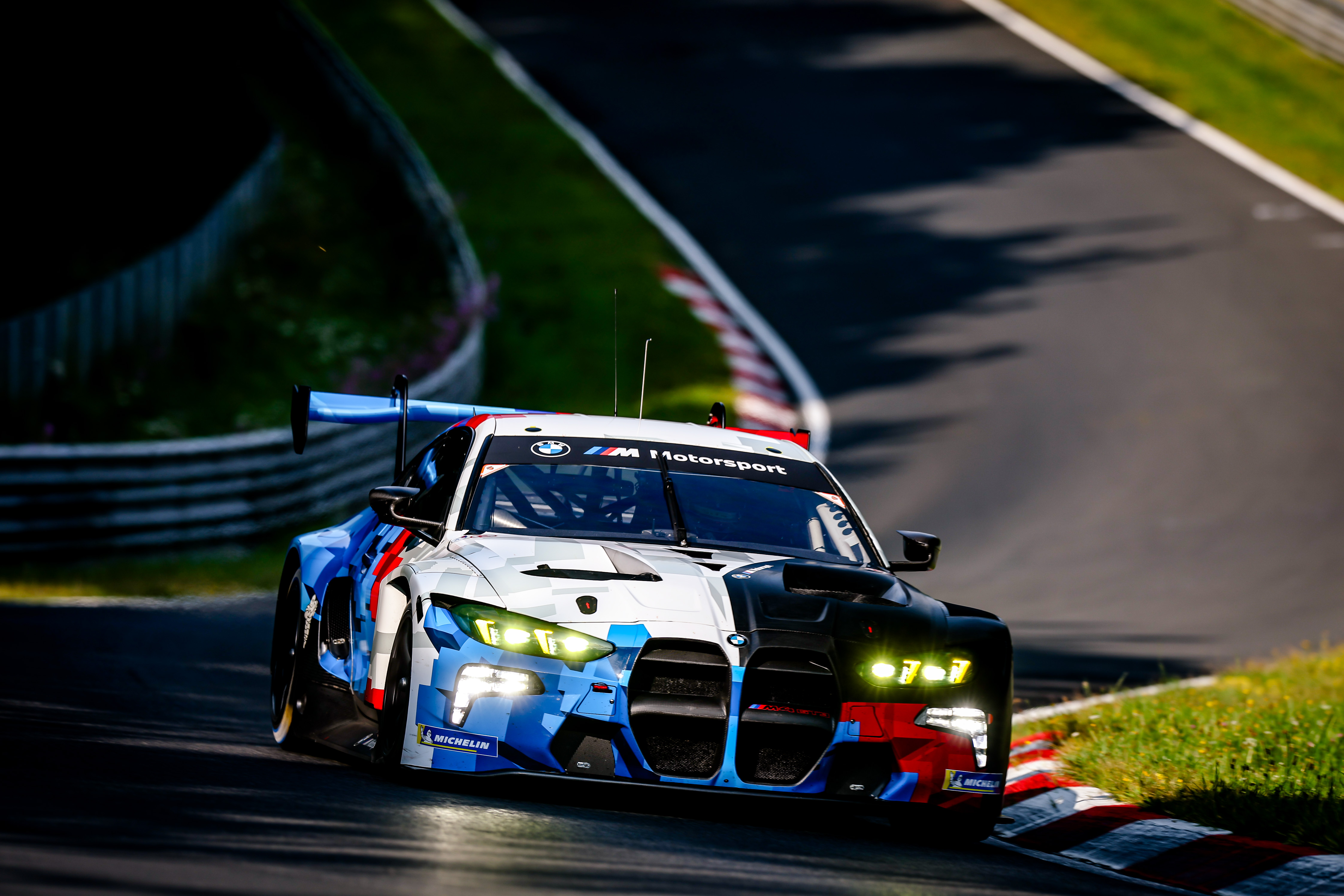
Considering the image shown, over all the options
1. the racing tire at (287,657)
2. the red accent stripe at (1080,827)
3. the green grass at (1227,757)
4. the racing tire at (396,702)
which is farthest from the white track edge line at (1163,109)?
the racing tire at (396,702)

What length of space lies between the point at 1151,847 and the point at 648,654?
2.14 meters

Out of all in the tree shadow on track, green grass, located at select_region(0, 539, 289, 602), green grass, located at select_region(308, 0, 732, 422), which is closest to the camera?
green grass, located at select_region(0, 539, 289, 602)

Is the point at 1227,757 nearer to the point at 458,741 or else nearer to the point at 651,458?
the point at 651,458

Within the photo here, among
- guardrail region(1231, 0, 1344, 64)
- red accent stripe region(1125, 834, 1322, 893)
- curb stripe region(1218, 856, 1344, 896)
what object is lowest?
red accent stripe region(1125, 834, 1322, 893)

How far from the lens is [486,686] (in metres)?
6.11

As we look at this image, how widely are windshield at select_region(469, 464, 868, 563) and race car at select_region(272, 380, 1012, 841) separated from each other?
13mm

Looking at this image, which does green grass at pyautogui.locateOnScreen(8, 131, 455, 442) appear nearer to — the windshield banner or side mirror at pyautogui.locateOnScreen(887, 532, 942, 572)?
the windshield banner

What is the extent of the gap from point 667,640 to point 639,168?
890 inches

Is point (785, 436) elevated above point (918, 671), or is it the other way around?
point (785, 436)

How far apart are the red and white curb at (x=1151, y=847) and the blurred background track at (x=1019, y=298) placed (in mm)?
3173

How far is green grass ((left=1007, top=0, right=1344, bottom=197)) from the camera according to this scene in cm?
3117

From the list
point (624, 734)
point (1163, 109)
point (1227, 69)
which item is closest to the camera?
point (624, 734)

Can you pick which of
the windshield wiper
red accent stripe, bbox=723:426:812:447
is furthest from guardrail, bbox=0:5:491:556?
the windshield wiper

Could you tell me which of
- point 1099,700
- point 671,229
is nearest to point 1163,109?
point 671,229
